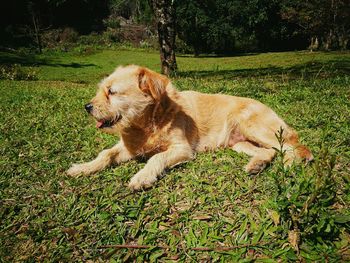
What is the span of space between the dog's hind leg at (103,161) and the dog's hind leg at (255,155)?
1.47 meters

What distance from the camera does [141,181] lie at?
3.43 metres

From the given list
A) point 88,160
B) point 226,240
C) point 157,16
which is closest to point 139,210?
point 226,240

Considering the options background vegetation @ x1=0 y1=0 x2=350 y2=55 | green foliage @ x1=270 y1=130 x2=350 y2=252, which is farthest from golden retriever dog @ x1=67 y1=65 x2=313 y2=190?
background vegetation @ x1=0 y1=0 x2=350 y2=55

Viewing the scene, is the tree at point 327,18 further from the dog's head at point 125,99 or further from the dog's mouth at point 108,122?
the dog's mouth at point 108,122

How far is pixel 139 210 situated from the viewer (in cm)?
307

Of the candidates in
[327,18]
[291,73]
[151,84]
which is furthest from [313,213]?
[327,18]

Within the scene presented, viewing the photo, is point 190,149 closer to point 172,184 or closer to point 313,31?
point 172,184

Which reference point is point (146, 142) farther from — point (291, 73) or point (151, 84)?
point (291, 73)

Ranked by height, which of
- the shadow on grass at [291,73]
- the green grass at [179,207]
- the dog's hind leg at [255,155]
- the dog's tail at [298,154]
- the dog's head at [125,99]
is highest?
the dog's head at [125,99]

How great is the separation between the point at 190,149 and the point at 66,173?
1.55 metres

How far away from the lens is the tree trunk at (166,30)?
13922 millimetres

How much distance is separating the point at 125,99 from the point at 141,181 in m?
1.16

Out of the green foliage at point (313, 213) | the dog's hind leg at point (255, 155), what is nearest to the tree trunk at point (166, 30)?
the dog's hind leg at point (255, 155)

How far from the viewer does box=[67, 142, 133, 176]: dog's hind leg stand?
3855mm
